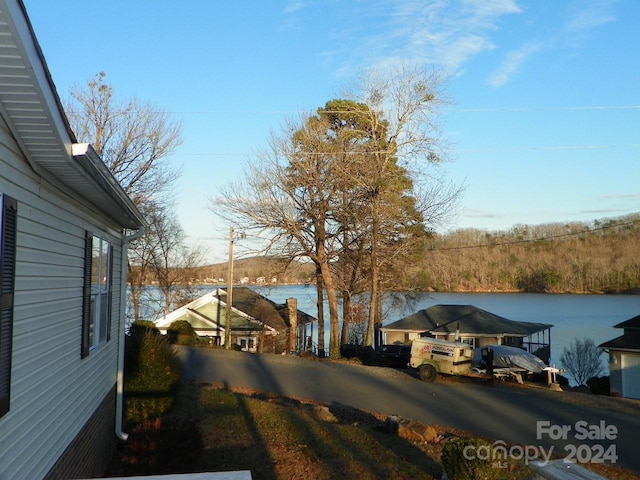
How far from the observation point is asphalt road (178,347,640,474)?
38.8 feet

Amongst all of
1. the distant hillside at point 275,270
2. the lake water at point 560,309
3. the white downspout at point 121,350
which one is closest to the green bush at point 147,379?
the white downspout at point 121,350

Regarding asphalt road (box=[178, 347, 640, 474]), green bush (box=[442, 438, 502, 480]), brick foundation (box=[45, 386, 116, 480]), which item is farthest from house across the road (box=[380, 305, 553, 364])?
green bush (box=[442, 438, 502, 480])

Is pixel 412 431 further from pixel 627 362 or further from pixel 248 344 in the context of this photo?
pixel 248 344

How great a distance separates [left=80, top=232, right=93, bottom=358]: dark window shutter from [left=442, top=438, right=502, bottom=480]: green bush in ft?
14.2

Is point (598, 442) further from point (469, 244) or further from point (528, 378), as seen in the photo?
point (469, 244)

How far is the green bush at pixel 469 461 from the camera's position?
6.58 metres

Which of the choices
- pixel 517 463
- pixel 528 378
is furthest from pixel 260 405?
pixel 528 378

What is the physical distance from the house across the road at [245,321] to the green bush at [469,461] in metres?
29.0

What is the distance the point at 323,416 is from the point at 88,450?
6.08 meters

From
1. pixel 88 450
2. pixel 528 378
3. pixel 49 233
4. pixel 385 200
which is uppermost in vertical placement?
pixel 385 200

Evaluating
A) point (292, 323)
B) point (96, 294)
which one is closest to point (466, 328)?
point (292, 323)

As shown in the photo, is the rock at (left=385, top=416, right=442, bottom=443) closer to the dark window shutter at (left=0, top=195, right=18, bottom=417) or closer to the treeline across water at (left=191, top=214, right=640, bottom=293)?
the dark window shutter at (left=0, top=195, right=18, bottom=417)

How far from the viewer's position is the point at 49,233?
5426mm

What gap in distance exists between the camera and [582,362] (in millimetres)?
37000
